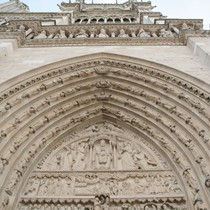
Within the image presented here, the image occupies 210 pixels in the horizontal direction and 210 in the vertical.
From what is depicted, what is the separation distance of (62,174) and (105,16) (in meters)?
13.8

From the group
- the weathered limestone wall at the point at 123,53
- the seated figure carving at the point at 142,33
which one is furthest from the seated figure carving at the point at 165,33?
the weathered limestone wall at the point at 123,53

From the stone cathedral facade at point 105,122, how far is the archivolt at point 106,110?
Answer: 0.03m

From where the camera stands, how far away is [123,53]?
9.05 meters

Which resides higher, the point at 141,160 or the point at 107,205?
the point at 141,160

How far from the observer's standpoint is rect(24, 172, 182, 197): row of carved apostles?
6.38 meters

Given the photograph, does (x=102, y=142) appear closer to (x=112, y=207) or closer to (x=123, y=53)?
(x=112, y=207)

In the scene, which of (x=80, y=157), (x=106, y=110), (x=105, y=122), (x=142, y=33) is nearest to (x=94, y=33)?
(x=142, y=33)

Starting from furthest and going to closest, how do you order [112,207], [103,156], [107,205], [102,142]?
[102,142], [103,156], [112,207], [107,205]

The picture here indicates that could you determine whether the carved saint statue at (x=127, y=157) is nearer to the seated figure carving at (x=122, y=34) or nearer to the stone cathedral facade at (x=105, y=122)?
the stone cathedral facade at (x=105, y=122)

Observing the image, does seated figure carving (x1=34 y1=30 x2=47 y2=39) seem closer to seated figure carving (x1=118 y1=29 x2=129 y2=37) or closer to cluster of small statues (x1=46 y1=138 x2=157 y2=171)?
seated figure carving (x1=118 y1=29 x2=129 y2=37)

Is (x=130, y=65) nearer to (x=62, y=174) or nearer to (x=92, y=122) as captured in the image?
(x=92, y=122)

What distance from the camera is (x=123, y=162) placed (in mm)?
7328

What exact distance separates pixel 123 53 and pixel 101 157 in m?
3.34

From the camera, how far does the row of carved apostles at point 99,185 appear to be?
251 inches
